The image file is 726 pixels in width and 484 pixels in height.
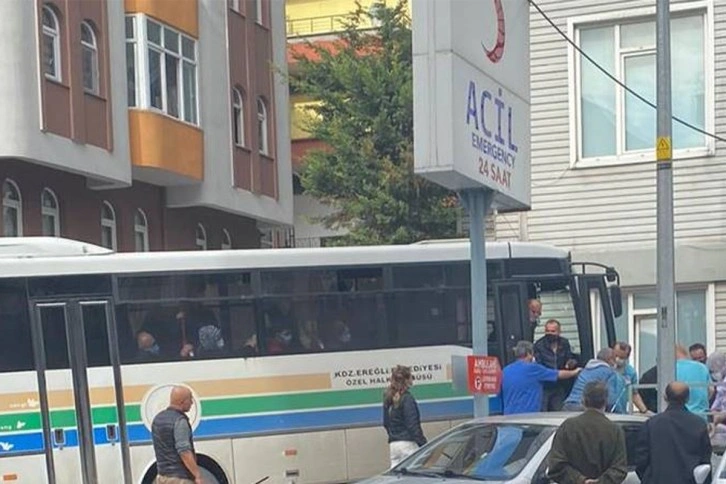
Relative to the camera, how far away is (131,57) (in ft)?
77.3

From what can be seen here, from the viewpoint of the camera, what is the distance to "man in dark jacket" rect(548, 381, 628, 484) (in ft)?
28.1

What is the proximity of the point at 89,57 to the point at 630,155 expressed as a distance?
9851 mm

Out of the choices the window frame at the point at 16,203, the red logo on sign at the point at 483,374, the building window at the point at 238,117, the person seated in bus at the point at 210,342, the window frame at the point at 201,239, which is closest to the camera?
the red logo on sign at the point at 483,374

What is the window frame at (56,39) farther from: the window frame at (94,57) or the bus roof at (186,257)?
the bus roof at (186,257)

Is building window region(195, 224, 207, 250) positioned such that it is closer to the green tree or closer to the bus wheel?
the green tree

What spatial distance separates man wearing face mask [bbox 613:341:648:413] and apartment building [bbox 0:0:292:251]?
400 inches

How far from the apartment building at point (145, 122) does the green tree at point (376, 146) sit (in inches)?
94.9

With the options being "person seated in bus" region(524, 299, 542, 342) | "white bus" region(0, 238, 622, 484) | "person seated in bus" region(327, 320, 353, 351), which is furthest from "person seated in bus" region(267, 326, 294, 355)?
"person seated in bus" region(524, 299, 542, 342)

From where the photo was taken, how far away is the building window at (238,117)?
90.1ft

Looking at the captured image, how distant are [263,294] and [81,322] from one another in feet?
6.97

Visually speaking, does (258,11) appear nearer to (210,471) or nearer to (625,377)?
(625,377)

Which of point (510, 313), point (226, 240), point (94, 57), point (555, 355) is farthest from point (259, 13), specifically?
point (555, 355)

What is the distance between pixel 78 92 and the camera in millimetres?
21250

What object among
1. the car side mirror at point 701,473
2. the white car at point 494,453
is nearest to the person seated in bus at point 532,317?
the white car at point 494,453
